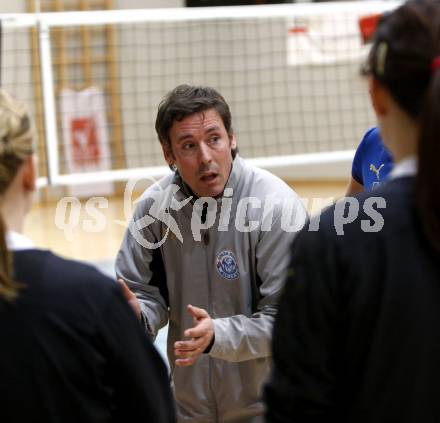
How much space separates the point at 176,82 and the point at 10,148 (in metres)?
9.66

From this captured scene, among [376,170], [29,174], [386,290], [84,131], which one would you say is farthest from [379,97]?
[84,131]

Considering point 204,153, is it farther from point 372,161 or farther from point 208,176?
point 372,161

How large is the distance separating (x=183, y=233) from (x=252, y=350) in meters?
0.49

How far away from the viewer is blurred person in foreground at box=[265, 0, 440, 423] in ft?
4.63

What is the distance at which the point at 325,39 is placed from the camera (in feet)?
34.1

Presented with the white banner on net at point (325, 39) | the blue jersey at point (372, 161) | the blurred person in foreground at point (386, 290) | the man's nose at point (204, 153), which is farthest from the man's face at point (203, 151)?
the white banner on net at point (325, 39)

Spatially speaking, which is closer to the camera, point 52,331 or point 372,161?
point 52,331

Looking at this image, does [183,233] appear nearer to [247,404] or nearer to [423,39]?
[247,404]

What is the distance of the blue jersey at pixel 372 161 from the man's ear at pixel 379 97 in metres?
1.54

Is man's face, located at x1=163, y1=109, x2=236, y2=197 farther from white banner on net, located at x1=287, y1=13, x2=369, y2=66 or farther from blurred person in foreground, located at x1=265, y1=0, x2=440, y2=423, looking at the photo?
white banner on net, located at x1=287, y1=13, x2=369, y2=66

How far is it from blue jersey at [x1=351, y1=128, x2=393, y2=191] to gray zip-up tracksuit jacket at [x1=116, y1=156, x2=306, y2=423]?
371 millimetres

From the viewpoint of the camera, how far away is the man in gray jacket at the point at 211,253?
9.50 ft

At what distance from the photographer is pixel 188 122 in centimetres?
307


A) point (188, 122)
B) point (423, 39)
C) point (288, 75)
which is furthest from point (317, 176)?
point (423, 39)
